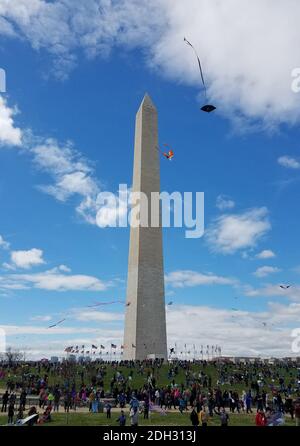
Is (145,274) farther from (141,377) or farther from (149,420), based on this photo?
(149,420)

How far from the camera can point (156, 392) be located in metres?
27.9

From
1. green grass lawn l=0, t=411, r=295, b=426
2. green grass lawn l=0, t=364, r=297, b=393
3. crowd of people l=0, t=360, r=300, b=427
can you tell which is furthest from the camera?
green grass lawn l=0, t=364, r=297, b=393

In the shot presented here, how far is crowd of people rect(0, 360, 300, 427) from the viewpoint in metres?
20.4

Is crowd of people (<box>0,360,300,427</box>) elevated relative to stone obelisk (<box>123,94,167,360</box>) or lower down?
lower down

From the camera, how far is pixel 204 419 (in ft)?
57.7

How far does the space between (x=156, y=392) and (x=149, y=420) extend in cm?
691

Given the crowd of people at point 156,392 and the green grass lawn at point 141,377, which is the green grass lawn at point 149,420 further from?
the green grass lawn at point 141,377

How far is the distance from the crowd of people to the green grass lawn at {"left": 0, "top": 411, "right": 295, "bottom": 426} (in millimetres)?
402

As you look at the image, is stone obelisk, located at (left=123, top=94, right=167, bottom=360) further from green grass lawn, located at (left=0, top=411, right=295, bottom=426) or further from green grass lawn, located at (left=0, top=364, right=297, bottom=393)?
green grass lawn, located at (left=0, top=411, right=295, bottom=426)

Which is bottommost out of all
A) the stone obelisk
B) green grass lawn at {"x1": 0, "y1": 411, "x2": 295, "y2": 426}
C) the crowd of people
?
green grass lawn at {"x1": 0, "y1": 411, "x2": 295, "y2": 426}

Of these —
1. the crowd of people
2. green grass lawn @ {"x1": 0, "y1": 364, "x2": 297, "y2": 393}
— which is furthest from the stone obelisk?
green grass lawn @ {"x1": 0, "y1": 364, "x2": 297, "y2": 393}
